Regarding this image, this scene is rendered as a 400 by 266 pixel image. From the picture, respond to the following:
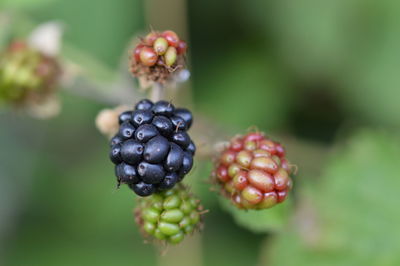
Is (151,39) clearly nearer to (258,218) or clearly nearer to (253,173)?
(253,173)

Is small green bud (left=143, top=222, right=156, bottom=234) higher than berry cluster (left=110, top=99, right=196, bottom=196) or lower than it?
lower

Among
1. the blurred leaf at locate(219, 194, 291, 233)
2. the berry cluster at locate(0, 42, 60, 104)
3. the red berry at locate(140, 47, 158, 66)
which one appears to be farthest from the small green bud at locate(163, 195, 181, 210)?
the berry cluster at locate(0, 42, 60, 104)

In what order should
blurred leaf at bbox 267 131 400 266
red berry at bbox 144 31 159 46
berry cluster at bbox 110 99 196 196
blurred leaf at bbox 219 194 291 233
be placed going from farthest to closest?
blurred leaf at bbox 267 131 400 266 → blurred leaf at bbox 219 194 291 233 → red berry at bbox 144 31 159 46 → berry cluster at bbox 110 99 196 196

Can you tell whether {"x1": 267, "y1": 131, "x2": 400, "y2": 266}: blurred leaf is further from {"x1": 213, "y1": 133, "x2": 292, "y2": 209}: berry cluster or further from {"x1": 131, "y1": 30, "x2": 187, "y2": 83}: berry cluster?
{"x1": 131, "y1": 30, "x2": 187, "y2": 83}: berry cluster

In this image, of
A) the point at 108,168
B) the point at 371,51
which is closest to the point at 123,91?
the point at 108,168

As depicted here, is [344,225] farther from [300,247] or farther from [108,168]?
[108,168]

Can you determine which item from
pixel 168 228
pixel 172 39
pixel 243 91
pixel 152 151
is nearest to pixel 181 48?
pixel 172 39
